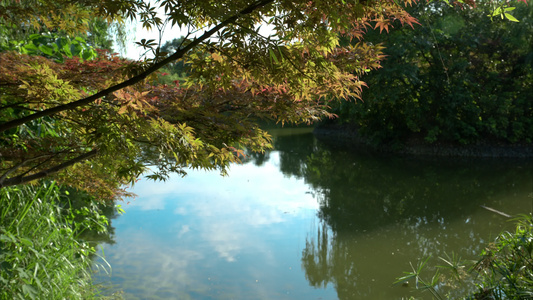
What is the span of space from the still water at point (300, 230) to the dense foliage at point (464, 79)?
2.43 meters

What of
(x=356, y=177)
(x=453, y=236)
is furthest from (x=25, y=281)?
(x=356, y=177)

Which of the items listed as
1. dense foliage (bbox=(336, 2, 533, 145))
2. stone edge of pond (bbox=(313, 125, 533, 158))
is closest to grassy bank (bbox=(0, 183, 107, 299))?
dense foliage (bbox=(336, 2, 533, 145))

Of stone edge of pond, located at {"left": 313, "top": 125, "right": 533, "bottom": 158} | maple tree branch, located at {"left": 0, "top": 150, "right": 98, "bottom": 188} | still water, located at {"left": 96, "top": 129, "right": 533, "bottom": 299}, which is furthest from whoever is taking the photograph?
stone edge of pond, located at {"left": 313, "top": 125, "right": 533, "bottom": 158}

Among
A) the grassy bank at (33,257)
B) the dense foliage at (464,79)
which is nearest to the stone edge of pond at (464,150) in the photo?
the dense foliage at (464,79)

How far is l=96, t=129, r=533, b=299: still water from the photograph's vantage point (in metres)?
3.82

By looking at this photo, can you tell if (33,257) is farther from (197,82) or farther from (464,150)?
(464,150)

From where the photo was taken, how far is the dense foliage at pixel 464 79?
11.2 metres

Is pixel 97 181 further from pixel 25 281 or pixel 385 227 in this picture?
pixel 385 227

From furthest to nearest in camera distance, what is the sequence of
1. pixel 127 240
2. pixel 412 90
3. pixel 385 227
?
pixel 412 90 < pixel 385 227 < pixel 127 240

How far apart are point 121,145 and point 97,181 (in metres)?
1.57

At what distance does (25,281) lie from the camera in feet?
7.81

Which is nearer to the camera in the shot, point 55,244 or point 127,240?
point 55,244

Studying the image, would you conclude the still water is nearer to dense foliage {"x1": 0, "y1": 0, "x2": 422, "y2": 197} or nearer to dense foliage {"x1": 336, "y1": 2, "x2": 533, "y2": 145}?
dense foliage {"x1": 0, "y1": 0, "x2": 422, "y2": 197}

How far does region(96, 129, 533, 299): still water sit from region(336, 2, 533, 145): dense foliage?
2431mm
